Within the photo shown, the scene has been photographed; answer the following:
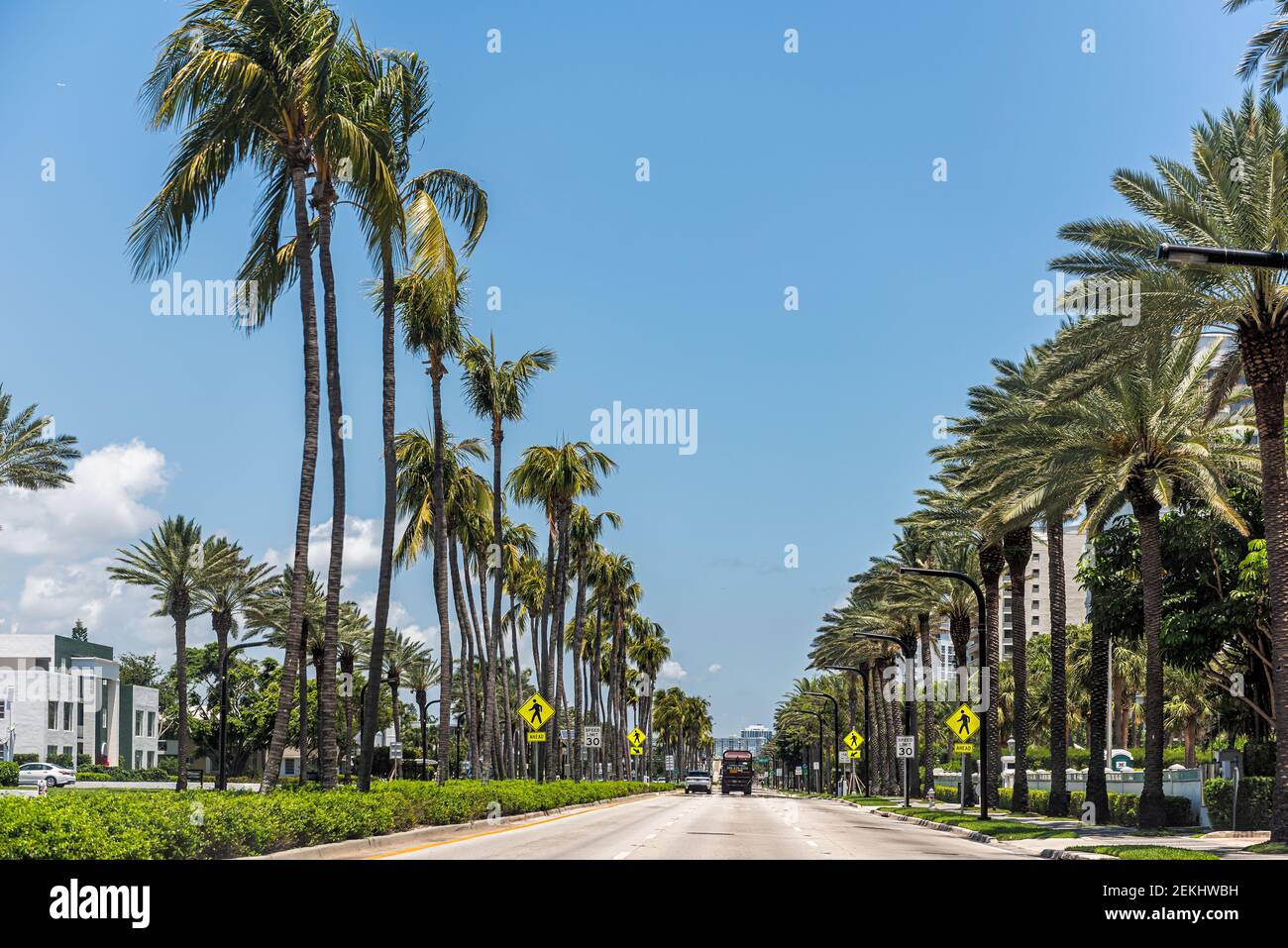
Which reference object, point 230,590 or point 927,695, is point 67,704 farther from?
point 927,695

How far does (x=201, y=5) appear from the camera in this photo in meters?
25.5

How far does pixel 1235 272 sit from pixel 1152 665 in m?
13.1

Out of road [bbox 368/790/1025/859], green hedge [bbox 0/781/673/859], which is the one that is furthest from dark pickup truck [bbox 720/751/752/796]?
green hedge [bbox 0/781/673/859]

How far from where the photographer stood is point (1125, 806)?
43.5m

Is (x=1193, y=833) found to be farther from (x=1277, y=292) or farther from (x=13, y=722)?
(x=13, y=722)

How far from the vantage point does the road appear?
23.5 metres

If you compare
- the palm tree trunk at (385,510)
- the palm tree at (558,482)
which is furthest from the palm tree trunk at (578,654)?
the palm tree trunk at (385,510)

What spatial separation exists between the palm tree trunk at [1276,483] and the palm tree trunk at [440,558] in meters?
21.1

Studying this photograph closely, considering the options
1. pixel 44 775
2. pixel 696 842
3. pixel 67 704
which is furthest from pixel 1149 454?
pixel 67 704

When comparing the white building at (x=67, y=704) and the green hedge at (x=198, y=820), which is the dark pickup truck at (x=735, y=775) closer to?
the white building at (x=67, y=704)

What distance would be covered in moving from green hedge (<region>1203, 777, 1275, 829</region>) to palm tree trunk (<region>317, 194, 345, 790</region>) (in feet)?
83.5
